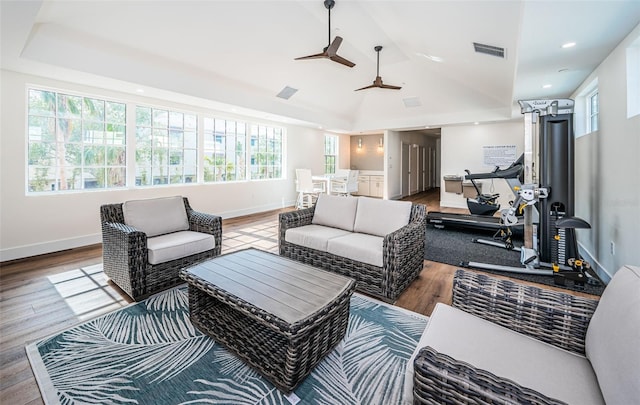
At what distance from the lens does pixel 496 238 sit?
481 cm

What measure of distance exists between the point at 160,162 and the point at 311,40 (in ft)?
11.4

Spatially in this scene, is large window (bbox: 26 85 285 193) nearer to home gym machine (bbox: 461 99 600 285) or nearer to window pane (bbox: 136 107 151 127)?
window pane (bbox: 136 107 151 127)

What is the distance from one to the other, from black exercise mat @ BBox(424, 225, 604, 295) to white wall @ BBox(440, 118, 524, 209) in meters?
3.17

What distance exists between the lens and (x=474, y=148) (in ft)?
25.9

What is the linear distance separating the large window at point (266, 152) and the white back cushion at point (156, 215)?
4.05 meters

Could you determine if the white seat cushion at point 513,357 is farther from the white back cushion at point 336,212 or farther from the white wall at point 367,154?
the white wall at point 367,154

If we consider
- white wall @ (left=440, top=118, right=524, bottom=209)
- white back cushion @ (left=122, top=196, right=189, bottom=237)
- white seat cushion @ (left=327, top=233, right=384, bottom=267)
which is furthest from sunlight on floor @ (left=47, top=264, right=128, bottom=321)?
white wall @ (left=440, top=118, right=524, bottom=209)

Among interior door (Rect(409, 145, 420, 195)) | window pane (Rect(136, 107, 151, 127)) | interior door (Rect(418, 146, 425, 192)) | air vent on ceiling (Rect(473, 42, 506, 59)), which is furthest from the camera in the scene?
interior door (Rect(418, 146, 425, 192))

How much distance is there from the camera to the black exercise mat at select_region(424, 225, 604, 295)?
321 centimetres

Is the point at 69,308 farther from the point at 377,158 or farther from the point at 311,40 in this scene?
the point at 377,158

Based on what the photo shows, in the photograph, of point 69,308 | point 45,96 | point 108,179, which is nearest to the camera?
point 69,308

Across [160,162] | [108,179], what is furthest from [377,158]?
[108,179]

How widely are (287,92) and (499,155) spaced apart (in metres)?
5.57

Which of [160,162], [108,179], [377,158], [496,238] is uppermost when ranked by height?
[377,158]
